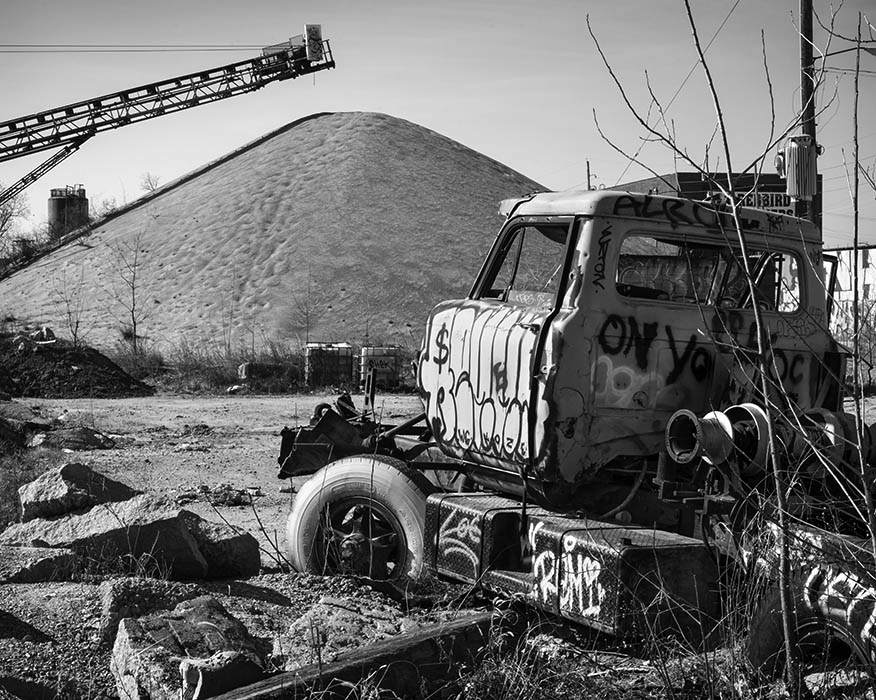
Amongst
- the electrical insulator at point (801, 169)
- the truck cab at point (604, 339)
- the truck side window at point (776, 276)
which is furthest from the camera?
the electrical insulator at point (801, 169)

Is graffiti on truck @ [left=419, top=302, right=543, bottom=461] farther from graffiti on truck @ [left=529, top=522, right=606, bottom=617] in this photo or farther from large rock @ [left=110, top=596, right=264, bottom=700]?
large rock @ [left=110, top=596, right=264, bottom=700]

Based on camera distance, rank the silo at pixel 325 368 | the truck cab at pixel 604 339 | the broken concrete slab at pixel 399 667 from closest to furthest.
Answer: the broken concrete slab at pixel 399 667 → the truck cab at pixel 604 339 → the silo at pixel 325 368

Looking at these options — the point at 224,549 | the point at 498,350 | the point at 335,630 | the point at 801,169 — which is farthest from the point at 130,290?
the point at 335,630

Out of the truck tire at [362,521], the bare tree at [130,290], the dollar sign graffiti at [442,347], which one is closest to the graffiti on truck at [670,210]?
the dollar sign graffiti at [442,347]

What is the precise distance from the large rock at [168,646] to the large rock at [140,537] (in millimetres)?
1310

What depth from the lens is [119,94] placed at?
127 ft

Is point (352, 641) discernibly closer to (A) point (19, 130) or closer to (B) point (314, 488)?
(B) point (314, 488)

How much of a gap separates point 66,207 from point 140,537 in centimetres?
5042

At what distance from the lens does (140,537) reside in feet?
18.7

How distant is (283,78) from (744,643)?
4256 centimetres

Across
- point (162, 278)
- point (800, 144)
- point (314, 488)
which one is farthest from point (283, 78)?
point (314, 488)

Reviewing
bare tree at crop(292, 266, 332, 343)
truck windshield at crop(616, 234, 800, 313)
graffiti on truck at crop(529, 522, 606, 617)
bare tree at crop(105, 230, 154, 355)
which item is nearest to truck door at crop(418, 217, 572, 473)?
truck windshield at crop(616, 234, 800, 313)

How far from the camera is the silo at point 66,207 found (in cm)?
5157

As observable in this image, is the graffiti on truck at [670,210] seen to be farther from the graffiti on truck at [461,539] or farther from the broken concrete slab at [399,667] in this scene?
the broken concrete slab at [399,667]
